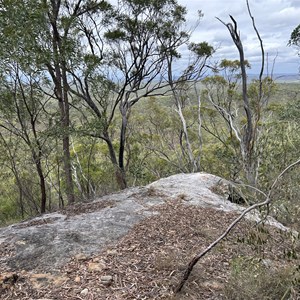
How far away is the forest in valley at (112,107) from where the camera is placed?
16.1ft

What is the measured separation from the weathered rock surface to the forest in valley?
0.92 meters

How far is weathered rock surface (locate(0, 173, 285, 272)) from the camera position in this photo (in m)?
3.41

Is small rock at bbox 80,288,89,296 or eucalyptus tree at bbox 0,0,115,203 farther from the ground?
eucalyptus tree at bbox 0,0,115,203

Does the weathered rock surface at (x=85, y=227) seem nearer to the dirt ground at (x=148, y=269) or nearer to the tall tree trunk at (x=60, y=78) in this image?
the dirt ground at (x=148, y=269)

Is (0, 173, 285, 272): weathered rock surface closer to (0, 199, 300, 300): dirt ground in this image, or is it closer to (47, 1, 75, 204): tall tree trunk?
(0, 199, 300, 300): dirt ground

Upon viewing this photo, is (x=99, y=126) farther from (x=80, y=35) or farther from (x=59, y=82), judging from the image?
(x=80, y=35)

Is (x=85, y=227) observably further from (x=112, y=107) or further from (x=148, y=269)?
(x=112, y=107)

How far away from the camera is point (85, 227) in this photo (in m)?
4.25

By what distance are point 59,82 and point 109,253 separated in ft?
17.2

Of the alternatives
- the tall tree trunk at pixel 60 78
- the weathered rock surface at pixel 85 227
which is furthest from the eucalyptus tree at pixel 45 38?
the weathered rock surface at pixel 85 227

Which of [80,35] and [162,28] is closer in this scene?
[80,35]

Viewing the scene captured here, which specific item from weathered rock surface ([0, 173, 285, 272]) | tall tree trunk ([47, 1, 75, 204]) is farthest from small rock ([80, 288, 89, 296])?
tall tree trunk ([47, 1, 75, 204])

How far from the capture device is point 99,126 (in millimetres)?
8016

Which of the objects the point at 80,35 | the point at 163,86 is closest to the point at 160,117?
the point at 163,86
